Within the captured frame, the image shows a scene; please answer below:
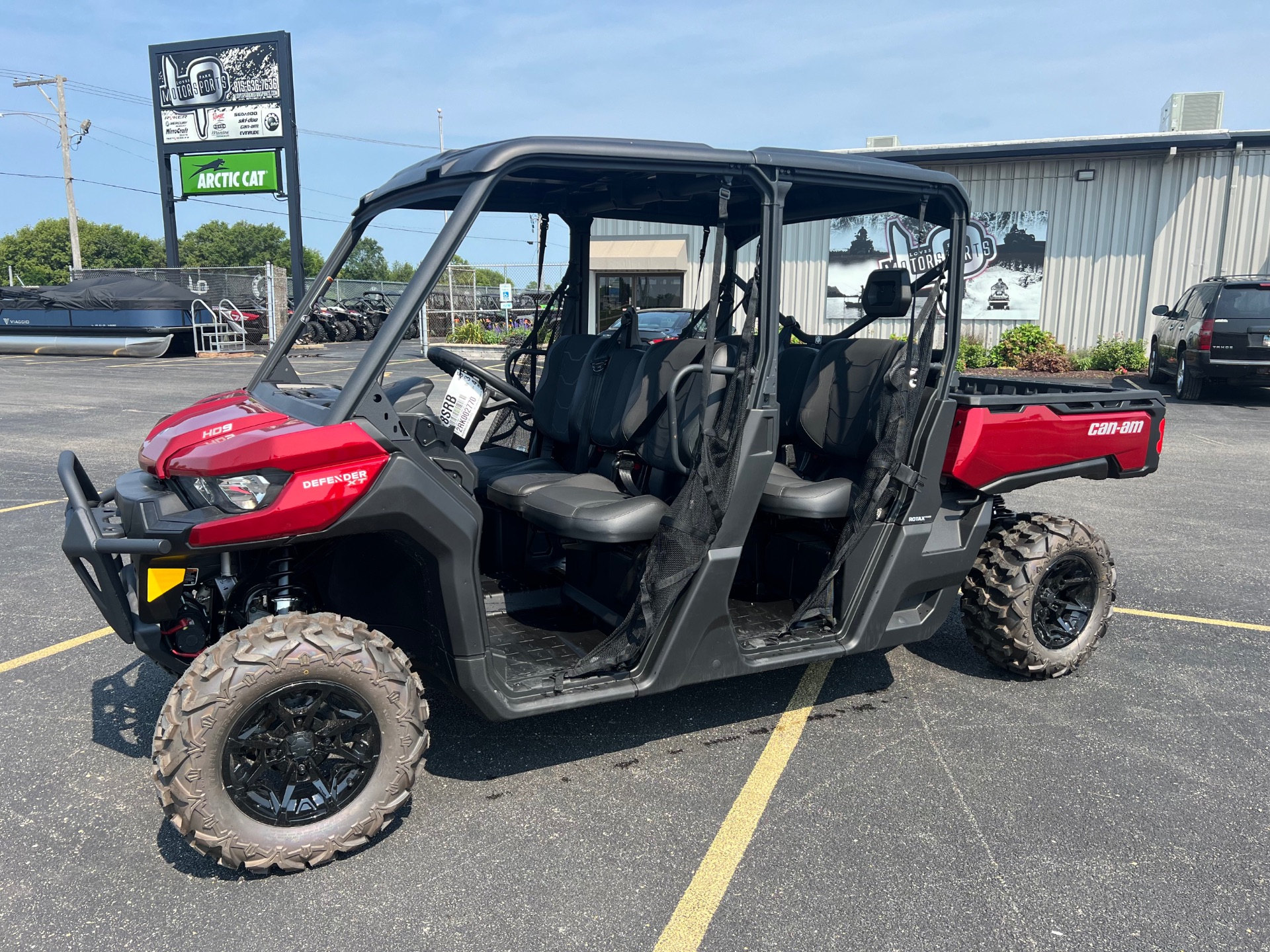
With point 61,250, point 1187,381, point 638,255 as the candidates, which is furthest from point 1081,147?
point 61,250

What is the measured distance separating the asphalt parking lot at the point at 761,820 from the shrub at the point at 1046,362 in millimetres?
15198

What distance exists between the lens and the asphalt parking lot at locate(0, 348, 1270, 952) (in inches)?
103

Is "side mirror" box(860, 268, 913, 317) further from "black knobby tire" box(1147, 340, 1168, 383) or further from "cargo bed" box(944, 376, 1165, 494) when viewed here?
"black knobby tire" box(1147, 340, 1168, 383)

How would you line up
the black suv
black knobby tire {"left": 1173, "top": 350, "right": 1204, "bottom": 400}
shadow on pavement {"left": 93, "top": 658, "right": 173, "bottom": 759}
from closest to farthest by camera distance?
1. shadow on pavement {"left": 93, "top": 658, "right": 173, "bottom": 759}
2. the black suv
3. black knobby tire {"left": 1173, "top": 350, "right": 1204, "bottom": 400}

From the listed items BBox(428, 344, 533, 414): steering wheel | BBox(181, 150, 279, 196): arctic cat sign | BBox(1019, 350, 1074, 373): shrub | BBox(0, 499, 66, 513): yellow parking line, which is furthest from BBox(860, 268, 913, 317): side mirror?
BBox(181, 150, 279, 196): arctic cat sign

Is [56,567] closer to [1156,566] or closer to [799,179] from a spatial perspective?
[799,179]

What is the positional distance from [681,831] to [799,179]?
7.53 ft

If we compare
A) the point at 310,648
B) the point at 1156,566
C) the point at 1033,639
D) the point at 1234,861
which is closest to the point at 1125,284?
the point at 1156,566

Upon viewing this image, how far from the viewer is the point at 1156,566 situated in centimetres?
604

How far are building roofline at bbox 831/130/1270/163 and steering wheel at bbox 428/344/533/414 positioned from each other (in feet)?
51.1

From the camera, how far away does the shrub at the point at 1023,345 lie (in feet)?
62.7

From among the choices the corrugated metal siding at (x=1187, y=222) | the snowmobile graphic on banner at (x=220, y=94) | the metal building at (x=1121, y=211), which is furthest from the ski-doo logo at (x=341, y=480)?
the snowmobile graphic on banner at (x=220, y=94)

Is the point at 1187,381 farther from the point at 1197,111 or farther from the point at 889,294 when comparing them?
the point at 889,294

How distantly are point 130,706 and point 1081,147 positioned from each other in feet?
66.0
